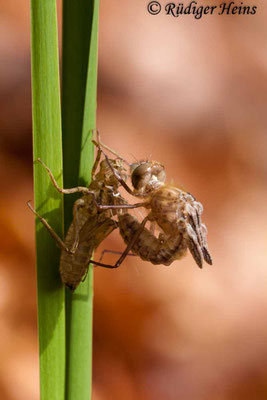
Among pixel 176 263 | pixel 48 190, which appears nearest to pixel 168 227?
pixel 48 190

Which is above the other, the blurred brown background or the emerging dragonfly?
the emerging dragonfly

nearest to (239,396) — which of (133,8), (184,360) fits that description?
(184,360)

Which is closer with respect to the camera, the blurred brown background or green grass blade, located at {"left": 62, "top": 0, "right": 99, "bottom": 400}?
green grass blade, located at {"left": 62, "top": 0, "right": 99, "bottom": 400}

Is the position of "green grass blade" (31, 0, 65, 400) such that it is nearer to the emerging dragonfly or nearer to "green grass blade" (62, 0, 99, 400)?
"green grass blade" (62, 0, 99, 400)

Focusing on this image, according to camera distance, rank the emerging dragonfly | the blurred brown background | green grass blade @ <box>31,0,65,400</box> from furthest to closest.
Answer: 1. the blurred brown background
2. the emerging dragonfly
3. green grass blade @ <box>31,0,65,400</box>

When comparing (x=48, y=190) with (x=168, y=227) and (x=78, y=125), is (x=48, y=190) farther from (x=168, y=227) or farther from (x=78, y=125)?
(x=168, y=227)

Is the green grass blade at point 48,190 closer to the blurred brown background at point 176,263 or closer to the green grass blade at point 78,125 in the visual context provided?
the green grass blade at point 78,125

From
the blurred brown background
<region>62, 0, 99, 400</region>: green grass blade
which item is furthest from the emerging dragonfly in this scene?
the blurred brown background

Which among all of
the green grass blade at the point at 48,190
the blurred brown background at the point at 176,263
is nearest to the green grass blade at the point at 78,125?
the green grass blade at the point at 48,190
